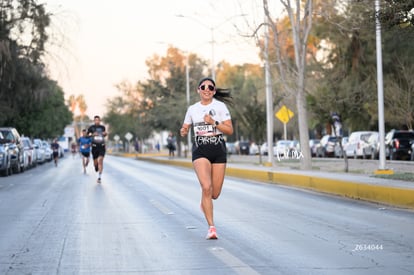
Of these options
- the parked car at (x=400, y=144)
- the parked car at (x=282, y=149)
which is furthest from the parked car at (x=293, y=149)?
the parked car at (x=400, y=144)

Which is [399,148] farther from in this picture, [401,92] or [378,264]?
[378,264]

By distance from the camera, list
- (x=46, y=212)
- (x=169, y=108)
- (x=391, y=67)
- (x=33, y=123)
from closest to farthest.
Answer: (x=46, y=212), (x=391, y=67), (x=169, y=108), (x=33, y=123)

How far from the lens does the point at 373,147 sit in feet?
142

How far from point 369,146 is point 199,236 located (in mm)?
34790

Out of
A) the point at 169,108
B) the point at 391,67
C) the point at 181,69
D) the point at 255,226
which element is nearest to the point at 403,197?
the point at 255,226

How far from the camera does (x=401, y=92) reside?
124 ft

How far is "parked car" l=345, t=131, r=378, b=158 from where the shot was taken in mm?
44719

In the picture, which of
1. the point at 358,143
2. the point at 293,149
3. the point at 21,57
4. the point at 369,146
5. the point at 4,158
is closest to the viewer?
the point at 4,158

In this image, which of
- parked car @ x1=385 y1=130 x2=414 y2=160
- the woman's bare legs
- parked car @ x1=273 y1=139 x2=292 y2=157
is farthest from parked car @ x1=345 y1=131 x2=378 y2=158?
the woman's bare legs

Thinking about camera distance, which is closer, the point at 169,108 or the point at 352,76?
the point at 352,76

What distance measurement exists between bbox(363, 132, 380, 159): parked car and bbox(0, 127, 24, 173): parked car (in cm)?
1866

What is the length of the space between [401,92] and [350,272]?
31.5 meters

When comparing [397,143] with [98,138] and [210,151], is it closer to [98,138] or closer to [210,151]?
[98,138]

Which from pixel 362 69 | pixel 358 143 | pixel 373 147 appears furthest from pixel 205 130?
pixel 358 143
